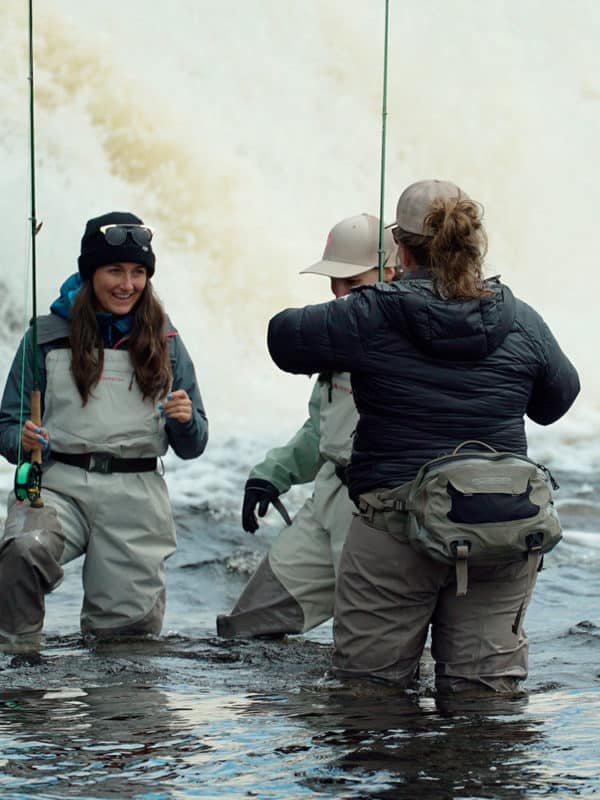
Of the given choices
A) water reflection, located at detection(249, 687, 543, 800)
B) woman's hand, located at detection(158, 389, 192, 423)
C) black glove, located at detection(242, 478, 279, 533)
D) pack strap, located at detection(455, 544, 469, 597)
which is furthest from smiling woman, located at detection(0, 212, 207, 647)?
pack strap, located at detection(455, 544, 469, 597)

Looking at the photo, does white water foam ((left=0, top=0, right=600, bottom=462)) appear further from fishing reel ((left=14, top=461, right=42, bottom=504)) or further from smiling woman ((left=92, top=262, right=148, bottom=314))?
fishing reel ((left=14, top=461, right=42, bottom=504))

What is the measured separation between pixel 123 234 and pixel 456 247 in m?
1.71

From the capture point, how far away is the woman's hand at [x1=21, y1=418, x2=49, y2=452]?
5594 mm

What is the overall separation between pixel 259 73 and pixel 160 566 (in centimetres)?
1264

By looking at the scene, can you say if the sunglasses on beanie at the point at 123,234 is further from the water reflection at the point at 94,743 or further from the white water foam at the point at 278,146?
the white water foam at the point at 278,146

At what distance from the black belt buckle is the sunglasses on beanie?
2.45 ft

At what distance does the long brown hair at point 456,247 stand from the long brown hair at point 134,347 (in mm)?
1584

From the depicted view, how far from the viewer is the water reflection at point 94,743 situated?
12.8ft

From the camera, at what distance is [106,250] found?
585 centimetres

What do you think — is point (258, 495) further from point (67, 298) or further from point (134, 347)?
point (67, 298)

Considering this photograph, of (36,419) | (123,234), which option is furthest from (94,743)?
(123,234)

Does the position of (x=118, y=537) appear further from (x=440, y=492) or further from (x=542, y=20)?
(x=542, y=20)

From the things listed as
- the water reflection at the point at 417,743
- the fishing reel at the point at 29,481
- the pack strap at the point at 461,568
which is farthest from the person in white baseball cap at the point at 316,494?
the pack strap at the point at 461,568

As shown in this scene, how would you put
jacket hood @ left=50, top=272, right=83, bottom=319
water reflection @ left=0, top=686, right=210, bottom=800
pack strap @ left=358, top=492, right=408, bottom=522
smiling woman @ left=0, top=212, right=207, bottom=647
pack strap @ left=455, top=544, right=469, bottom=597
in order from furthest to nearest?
jacket hood @ left=50, top=272, right=83, bottom=319 → smiling woman @ left=0, top=212, right=207, bottom=647 → pack strap @ left=358, top=492, right=408, bottom=522 → pack strap @ left=455, top=544, right=469, bottom=597 → water reflection @ left=0, top=686, right=210, bottom=800
